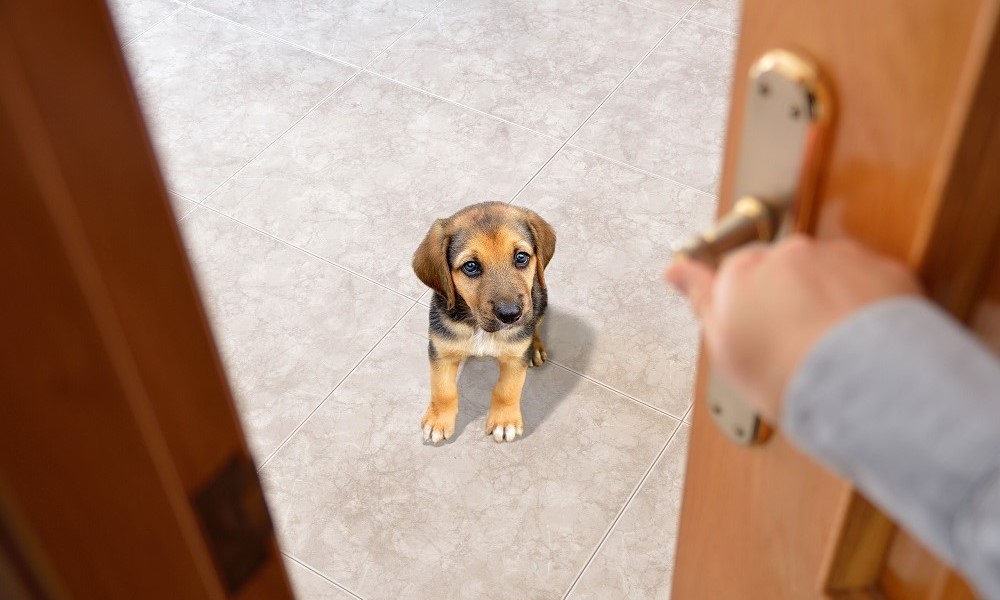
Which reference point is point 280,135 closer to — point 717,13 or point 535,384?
point 535,384

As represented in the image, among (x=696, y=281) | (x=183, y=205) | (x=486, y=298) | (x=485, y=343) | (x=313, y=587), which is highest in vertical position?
(x=696, y=281)

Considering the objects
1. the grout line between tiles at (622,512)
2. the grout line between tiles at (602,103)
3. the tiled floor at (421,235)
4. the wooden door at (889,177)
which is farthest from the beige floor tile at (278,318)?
the wooden door at (889,177)

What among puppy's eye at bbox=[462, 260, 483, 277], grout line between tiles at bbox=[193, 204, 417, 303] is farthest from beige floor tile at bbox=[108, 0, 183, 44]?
puppy's eye at bbox=[462, 260, 483, 277]

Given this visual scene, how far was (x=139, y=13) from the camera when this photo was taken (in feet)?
9.79

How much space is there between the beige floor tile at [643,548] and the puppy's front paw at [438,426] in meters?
0.36

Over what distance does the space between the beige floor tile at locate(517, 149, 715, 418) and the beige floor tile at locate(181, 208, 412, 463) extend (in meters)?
0.36

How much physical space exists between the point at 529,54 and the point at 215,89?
842 mm

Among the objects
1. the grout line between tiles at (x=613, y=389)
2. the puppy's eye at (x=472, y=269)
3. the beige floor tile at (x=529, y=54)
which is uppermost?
the puppy's eye at (x=472, y=269)

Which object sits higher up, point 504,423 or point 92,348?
point 92,348

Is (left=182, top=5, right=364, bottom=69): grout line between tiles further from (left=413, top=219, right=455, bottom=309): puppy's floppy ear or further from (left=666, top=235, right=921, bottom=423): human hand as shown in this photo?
(left=666, top=235, right=921, bottom=423): human hand

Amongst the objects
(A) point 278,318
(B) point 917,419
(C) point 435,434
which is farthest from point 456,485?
A: (B) point 917,419

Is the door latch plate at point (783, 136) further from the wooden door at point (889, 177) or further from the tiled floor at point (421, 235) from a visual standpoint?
the tiled floor at point (421, 235)

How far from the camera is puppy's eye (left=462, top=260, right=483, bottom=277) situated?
1798 millimetres

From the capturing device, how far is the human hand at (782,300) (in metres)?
0.49
